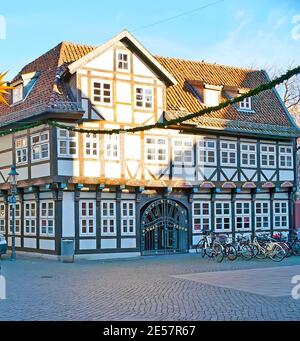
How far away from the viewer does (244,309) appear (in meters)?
11.7

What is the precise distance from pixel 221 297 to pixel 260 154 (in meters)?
18.8

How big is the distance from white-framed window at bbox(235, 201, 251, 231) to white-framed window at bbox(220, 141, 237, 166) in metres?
2.16

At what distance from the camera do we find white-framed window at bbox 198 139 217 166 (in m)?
29.2

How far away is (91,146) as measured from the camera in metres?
25.9

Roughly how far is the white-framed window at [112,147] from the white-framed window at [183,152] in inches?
122

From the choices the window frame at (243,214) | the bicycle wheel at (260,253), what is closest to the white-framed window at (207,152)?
the window frame at (243,214)

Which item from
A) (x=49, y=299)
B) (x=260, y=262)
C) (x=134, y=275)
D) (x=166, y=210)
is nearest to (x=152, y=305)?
(x=49, y=299)

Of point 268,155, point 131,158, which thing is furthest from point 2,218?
point 268,155

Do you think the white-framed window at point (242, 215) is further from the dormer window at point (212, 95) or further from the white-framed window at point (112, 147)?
the white-framed window at point (112, 147)

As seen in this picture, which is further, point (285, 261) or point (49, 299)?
point (285, 261)

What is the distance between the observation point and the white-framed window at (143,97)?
27.2m

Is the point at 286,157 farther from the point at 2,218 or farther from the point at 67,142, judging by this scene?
the point at 2,218

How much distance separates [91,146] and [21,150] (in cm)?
385

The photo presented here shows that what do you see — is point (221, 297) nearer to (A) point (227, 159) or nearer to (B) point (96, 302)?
(B) point (96, 302)
